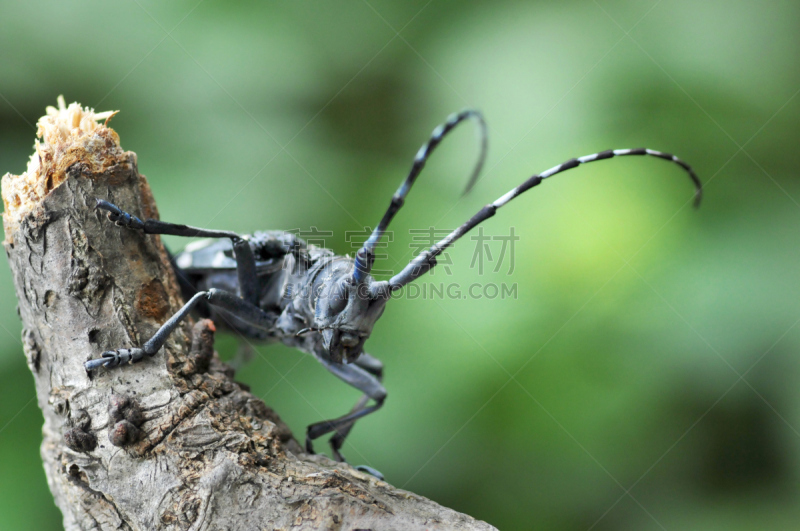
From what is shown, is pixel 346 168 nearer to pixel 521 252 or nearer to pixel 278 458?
pixel 521 252

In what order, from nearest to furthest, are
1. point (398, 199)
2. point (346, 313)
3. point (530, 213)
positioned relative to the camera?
point (398, 199)
point (346, 313)
point (530, 213)

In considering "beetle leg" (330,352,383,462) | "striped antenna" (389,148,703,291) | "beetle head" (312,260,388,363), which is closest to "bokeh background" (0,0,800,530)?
"beetle leg" (330,352,383,462)

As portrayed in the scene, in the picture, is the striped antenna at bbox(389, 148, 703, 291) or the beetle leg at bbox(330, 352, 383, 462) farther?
the beetle leg at bbox(330, 352, 383, 462)

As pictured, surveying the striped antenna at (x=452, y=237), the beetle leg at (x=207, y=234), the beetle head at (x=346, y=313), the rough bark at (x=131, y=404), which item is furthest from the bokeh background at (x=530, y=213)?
the rough bark at (x=131, y=404)

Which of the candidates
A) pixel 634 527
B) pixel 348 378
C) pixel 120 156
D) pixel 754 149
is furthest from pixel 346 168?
pixel 634 527

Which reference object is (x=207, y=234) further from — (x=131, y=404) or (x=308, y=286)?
(x=131, y=404)

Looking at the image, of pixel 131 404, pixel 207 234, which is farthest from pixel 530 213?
pixel 131 404

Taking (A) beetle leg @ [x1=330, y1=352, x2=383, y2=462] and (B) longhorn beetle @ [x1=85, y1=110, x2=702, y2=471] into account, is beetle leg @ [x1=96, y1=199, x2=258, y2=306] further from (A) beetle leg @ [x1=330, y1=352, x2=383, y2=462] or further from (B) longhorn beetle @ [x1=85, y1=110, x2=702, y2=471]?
(A) beetle leg @ [x1=330, y1=352, x2=383, y2=462]
